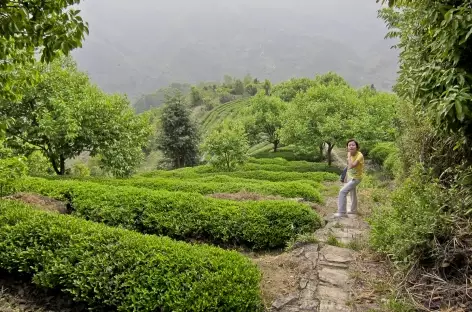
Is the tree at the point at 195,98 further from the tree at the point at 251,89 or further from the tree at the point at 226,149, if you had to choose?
the tree at the point at 226,149

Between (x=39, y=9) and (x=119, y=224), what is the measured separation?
255 inches

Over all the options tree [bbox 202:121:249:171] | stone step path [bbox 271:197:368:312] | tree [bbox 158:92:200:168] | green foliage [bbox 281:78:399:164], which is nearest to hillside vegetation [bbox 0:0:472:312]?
stone step path [bbox 271:197:368:312]

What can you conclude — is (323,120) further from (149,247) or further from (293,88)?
(293,88)

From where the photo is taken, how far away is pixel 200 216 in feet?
30.9

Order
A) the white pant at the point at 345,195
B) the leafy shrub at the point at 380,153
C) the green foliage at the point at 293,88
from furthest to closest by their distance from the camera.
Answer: the green foliage at the point at 293,88 < the leafy shrub at the point at 380,153 < the white pant at the point at 345,195

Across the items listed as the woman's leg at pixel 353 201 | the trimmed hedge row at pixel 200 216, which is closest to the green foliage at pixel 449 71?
the trimmed hedge row at pixel 200 216

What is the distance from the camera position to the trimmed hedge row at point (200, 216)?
30.0 feet

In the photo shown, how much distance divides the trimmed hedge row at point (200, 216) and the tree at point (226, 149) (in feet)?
68.0

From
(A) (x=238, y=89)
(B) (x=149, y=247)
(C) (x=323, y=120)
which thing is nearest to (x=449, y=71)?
(B) (x=149, y=247)

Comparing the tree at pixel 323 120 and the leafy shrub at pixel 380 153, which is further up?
the tree at pixel 323 120

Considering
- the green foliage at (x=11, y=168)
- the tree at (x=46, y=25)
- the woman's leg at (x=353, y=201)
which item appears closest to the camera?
the tree at (x=46, y=25)

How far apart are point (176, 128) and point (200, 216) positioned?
121 ft

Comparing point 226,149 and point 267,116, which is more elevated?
point 267,116

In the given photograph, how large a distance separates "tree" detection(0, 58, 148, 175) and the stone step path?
44.4 feet
